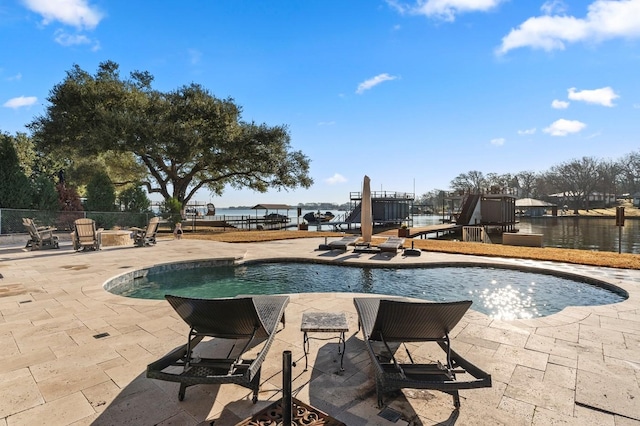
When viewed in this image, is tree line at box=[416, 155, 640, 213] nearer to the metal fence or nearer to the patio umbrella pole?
the metal fence

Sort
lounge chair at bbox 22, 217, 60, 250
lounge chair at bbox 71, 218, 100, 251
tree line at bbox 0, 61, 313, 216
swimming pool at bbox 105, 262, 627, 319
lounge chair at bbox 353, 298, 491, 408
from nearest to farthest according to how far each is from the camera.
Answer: lounge chair at bbox 353, 298, 491, 408
swimming pool at bbox 105, 262, 627, 319
lounge chair at bbox 71, 218, 100, 251
lounge chair at bbox 22, 217, 60, 250
tree line at bbox 0, 61, 313, 216

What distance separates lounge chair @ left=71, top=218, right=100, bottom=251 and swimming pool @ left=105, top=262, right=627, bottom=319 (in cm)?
457

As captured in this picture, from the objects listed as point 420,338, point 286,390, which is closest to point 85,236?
point 286,390

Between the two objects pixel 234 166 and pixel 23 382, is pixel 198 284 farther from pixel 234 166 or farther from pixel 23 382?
pixel 234 166

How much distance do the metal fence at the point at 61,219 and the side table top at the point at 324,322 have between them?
15601mm

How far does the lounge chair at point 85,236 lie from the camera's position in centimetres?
1120

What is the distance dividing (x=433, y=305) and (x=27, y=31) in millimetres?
13908

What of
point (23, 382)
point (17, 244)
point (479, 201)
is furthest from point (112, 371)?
point (479, 201)

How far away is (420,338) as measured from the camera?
2.76 m

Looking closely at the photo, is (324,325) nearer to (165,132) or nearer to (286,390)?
(286,390)

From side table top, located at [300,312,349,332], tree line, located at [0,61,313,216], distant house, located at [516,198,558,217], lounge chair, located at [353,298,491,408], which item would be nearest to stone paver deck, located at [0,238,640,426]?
lounge chair, located at [353,298,491,408]

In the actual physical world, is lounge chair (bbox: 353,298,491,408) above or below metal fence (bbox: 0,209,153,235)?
below

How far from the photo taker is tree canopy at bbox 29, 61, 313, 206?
1911 cm

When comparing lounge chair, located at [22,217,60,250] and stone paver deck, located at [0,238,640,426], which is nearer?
stone paver deck, located at [0,238,640,426]
